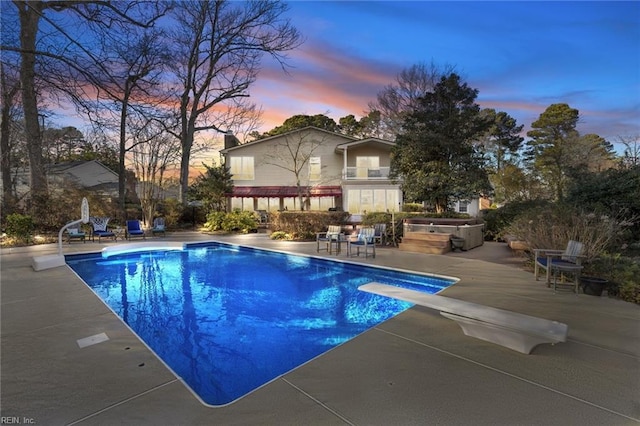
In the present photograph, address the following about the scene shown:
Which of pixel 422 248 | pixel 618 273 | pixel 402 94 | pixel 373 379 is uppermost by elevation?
pixel 402 94

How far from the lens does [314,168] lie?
1016 inches

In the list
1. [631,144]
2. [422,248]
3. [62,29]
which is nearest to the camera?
[62,29]

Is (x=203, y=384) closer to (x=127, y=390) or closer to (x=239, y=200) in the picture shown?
(x=127, y=390)

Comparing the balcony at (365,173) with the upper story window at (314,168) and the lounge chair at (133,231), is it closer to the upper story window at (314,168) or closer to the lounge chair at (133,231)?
the upper story window at (314,168)

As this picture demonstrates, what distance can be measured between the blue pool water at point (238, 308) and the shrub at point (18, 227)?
477cm

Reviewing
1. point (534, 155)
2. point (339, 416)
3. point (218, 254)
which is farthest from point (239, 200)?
point (534, 155)

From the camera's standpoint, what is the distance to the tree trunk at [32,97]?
7.44m

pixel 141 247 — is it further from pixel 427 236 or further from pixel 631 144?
pixel 631 144

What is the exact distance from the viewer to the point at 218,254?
43.3ft

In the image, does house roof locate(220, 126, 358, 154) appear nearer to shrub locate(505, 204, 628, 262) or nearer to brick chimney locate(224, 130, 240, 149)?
brick chimney locate(224, 130, 240, 149)

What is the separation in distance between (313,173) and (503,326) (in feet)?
74.9

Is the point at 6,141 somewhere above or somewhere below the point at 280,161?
below

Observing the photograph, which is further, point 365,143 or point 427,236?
point 365,143

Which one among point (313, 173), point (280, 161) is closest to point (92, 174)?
point (280, 161)
